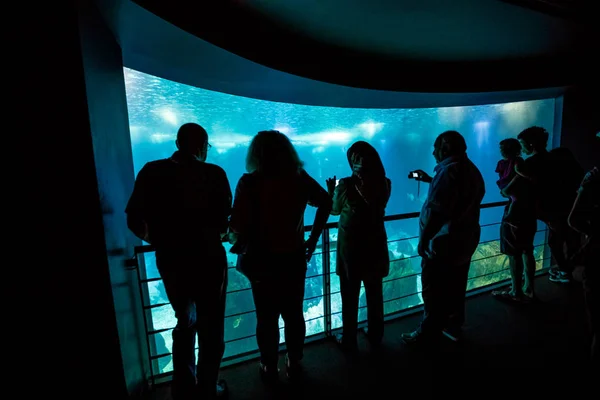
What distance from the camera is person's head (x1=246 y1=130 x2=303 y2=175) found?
4.47 ft

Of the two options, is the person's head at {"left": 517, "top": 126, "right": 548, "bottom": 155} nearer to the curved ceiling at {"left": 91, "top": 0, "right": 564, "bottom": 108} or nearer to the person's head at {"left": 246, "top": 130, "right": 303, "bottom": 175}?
the curved ceiling at {"left": 91, "top": 0, "right": 564, "bottom": 108}

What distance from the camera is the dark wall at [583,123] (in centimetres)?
319

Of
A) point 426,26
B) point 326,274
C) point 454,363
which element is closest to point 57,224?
point 326,274

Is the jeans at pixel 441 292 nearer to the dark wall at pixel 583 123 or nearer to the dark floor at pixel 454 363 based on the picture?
the dark floor at pixel 454 363

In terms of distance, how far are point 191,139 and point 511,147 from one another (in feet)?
8.31

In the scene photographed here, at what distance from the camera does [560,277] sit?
2.80 meters

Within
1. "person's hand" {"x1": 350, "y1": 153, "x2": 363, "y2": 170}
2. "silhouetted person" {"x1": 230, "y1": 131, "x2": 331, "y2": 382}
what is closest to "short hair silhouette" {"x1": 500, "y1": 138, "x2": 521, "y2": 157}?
"person's hand" {"x1": 350, "y1": 153, "x2": 363, "y2": 170}

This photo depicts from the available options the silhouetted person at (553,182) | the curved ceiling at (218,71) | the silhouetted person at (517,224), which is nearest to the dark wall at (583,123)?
the curved ceiling at (218,71)

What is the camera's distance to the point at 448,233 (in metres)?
1.69

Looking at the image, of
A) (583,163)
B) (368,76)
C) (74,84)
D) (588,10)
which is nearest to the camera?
(74,84)

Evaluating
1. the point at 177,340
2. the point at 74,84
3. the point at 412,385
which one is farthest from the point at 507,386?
the point at 74,84

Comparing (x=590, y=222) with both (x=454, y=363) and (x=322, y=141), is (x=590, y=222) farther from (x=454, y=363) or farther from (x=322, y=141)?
(x=322, y=141)

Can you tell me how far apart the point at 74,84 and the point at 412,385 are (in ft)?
7.08

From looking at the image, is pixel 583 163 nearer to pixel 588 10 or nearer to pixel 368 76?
pixel 588 10
